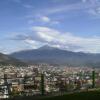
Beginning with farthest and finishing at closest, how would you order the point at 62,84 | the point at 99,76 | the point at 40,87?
the point at 99,76, the point at 62,84, the point at 40,87

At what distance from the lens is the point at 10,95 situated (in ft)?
87.0

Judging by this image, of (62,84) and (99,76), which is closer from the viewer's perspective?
(62,84)

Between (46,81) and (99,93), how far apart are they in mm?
5001

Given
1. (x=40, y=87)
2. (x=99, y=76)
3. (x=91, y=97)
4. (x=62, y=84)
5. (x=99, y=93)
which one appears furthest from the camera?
(x=99, y=76)

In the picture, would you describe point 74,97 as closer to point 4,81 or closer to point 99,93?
point 99,93

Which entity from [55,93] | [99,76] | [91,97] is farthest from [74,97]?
[99,76]

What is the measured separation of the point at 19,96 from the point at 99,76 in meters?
9.91

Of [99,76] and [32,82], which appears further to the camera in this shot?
[99,76]

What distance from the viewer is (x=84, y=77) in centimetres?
3316

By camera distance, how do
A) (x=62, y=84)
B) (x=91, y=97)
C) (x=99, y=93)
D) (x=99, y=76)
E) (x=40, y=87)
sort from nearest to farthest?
(x=91, y=97) → (x=99, y=93) → (x=40, y=87) → (x=62, y=84) → (x=99, y=76)

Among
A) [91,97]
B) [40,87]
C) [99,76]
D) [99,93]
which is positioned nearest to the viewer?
[91,97]

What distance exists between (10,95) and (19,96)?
67cm

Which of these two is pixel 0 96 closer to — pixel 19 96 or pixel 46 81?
pixel 19 96

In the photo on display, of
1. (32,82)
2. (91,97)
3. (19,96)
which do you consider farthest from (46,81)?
(91,97)
